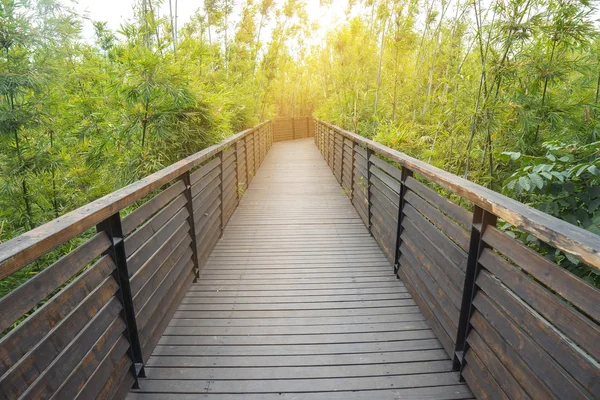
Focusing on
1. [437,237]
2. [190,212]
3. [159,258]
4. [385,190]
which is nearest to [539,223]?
[437,237]

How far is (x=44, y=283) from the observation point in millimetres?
1028

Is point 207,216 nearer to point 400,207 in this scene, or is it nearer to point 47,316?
point 400,207

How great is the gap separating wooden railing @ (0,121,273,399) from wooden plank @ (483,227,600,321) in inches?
56.2

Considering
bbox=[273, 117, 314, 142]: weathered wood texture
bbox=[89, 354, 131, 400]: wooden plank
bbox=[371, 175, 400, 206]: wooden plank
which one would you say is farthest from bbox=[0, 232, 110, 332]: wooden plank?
bbox=[273, 117, 314, 142]: weathered wood texture

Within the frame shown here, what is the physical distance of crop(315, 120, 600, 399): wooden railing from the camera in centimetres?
96

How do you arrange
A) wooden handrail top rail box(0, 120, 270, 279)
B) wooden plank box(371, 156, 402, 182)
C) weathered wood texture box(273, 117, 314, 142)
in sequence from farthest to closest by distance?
1. weathered wood texture box(273, 117, 314, 142)
2. wooden plank box(371, 156, 402, 182)
3. wooden handrail top rail box(0, 120, 270, 279)

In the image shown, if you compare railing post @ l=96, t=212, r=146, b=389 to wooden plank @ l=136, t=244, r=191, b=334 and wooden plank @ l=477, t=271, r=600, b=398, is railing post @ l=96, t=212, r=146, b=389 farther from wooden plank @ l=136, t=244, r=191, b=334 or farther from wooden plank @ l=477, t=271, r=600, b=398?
wooden plank @ l=477, t=271, r=600, b=398

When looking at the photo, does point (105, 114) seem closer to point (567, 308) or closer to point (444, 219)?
point (444, 219)

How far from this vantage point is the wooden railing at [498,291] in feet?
3.14

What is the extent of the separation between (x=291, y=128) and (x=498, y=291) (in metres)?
16.4

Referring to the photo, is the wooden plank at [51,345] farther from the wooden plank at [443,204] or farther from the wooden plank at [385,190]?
the wooden plank at [385,190]

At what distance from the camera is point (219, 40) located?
791cm

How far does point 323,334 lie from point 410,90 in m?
4.98

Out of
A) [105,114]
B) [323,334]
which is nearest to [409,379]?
[323,334]
